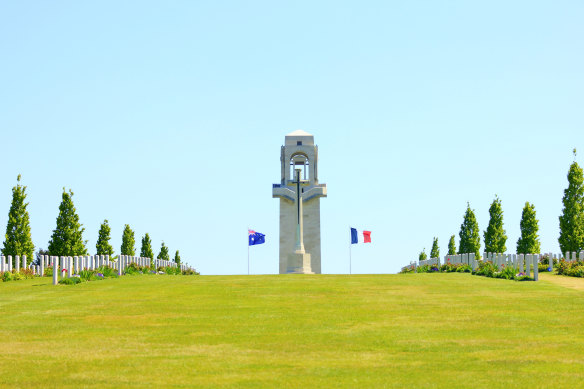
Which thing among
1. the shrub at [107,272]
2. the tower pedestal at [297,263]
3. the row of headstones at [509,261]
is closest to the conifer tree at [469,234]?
the tower pedestal at [297,263]

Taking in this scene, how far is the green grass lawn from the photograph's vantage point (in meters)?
12.9

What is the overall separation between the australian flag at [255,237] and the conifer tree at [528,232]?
24.1 m

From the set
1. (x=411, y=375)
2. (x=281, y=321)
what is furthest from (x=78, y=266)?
(x=411, y=375)

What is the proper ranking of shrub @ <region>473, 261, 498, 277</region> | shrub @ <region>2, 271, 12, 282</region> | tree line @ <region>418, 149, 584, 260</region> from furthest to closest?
tree line @ <region>418, 149, 584, 260</region> < shrub @ <region>473, 261, 498, 277</region> < shrub @ <region>2, 271, 12, 282</region>

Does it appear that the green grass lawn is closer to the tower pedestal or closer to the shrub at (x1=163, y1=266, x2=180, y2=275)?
the shrub at (x1=163, y1=266, x2=180, y2=275)

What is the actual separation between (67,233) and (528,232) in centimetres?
4115

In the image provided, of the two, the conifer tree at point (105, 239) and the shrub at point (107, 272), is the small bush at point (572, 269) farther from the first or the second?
the conifer tree at point (105, 239)

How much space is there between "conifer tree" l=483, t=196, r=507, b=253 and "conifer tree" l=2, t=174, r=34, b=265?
145 ft

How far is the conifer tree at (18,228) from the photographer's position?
52.2 metres

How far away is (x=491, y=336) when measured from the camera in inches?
659

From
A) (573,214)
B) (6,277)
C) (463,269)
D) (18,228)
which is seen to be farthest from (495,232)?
(6,277)

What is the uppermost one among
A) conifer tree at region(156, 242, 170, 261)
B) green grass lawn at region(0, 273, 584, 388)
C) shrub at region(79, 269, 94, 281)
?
conifer tree at region(156, 242, 170, 261)

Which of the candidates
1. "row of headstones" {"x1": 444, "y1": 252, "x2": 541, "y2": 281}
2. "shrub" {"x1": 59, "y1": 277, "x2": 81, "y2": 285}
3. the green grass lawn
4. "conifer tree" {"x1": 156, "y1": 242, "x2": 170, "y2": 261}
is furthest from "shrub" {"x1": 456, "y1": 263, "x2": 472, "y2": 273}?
"conifer tree" {"x1": 156, "y1": 242, "x2": 170, "y2": 261}

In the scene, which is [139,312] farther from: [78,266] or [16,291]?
[78,266]
